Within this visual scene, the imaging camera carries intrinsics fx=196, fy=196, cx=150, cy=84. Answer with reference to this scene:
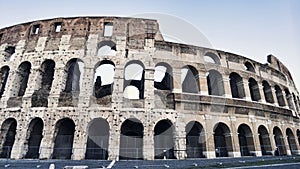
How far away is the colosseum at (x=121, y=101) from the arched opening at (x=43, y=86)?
70 mm

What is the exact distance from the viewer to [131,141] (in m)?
13.9

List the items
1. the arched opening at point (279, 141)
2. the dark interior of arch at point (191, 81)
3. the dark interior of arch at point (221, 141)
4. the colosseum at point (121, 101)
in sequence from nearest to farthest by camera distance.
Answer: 1. the colosseum at point (121, 101)
2. the dark interior of arch at point (221, 141)
3. the dark interior of arch at point (191, 81)
4. the arched opening at point (279, 141)

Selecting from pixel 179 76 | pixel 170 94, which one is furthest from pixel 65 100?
pixel 179 76

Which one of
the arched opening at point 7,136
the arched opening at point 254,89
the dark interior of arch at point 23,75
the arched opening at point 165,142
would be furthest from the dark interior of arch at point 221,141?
the dark interior of arch at point 23,75

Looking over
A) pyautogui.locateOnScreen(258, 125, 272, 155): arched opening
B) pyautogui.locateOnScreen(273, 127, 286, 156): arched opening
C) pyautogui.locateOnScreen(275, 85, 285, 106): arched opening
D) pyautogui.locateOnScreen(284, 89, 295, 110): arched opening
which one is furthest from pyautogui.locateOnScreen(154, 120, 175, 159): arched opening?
pyautogui.locateOnScreen(284, 89, 295, 110): arched opening

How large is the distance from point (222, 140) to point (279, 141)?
611 cm

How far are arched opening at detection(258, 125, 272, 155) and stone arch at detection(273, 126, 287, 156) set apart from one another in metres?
0.88

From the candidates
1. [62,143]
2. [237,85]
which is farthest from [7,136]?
[237,85]

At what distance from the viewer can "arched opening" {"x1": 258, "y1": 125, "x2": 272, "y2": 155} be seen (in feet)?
52.2

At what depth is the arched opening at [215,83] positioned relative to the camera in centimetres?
1587

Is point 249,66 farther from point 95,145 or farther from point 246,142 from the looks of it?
point 95,145

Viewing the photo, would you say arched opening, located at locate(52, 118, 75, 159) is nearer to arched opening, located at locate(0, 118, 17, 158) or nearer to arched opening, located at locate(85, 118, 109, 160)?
arched opening, located at locate(85, 118, 109, 160)

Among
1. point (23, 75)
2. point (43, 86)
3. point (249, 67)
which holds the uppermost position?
point (249, 67)

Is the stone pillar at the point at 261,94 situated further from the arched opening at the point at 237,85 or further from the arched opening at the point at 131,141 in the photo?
the arched opening at the point at 131,141
